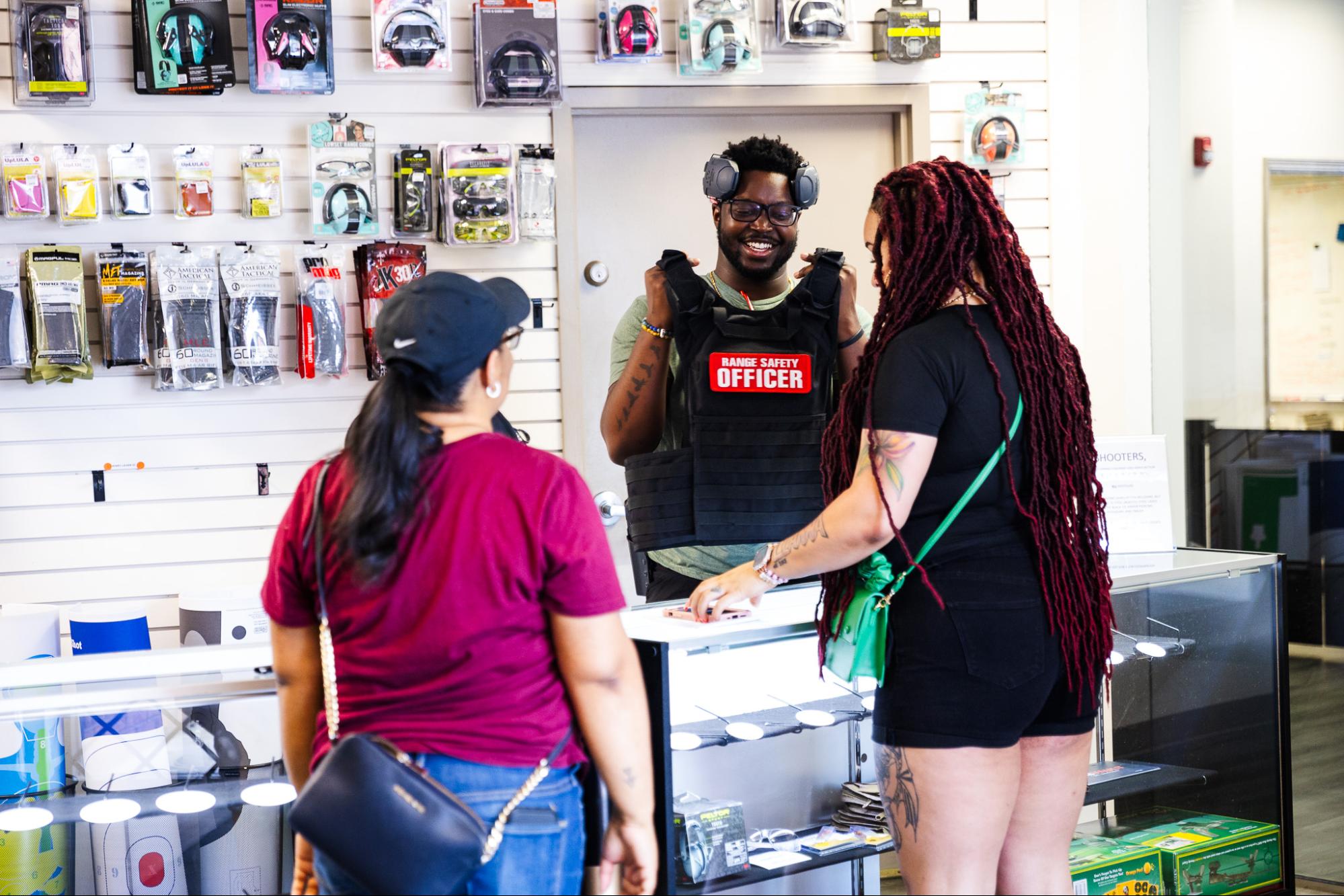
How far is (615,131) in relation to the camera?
159 inches

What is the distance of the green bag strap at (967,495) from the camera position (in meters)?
1.79

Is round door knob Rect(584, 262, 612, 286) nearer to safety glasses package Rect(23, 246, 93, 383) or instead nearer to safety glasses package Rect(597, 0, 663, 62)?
safety glasses package Rect(597, 0, 663, 62)

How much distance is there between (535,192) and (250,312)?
0.91 m

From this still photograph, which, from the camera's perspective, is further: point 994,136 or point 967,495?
point 994,136

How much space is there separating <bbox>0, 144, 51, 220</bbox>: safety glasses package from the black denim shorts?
2.84 m

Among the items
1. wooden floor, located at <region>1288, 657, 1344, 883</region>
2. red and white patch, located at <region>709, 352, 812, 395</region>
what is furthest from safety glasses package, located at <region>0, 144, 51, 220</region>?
wooden floor, located at <region>1288, 657, 1344, 883</region>

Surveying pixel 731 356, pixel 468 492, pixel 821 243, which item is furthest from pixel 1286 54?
pixel 468 492

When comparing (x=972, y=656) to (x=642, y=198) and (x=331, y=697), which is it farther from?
(x=642, y=198)

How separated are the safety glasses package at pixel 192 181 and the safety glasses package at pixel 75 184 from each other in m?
0.22

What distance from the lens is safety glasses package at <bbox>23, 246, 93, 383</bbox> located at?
11.4 ft

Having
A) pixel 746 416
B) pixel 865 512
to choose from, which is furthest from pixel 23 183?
pixel 865 512

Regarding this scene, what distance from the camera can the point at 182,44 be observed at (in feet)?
11.6

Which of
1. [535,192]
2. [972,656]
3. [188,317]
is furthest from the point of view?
[535,192]

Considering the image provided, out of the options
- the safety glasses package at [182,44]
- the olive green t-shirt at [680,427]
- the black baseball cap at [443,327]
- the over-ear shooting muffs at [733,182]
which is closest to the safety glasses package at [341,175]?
the safety glasses package at [182,44]
